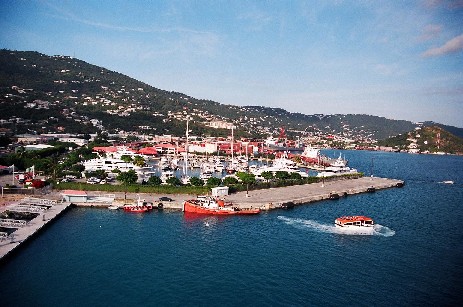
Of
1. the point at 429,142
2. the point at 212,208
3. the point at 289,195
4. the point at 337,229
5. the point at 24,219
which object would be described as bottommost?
the point at 337,229

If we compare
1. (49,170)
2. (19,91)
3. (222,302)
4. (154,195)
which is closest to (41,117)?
(19,91)

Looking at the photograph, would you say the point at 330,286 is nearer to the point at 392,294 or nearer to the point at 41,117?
the point at 392,294

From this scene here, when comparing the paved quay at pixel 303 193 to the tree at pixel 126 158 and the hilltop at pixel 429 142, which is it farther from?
the hilltop at pixel 429 142

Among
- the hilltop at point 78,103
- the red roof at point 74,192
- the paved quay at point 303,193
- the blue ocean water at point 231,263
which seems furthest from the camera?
the hilltop at point 78,103

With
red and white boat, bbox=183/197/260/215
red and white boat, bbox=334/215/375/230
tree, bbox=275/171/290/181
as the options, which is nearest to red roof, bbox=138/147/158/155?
tree, bbox=275/171/290/181

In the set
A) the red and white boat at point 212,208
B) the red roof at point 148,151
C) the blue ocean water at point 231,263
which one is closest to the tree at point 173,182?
the red and white boat at point 212,208

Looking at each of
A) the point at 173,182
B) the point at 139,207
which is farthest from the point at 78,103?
the point at 139,207

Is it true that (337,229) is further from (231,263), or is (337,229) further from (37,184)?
(37,184)
